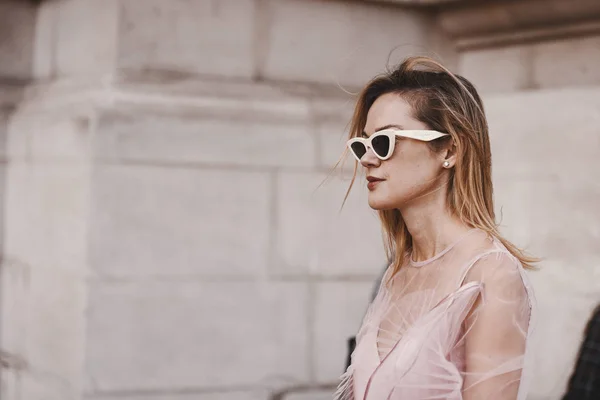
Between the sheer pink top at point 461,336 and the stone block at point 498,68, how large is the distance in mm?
2311

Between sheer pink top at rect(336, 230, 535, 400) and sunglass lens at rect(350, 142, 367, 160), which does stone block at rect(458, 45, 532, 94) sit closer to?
sunglass lens at rect(350, 142, 367, 160)

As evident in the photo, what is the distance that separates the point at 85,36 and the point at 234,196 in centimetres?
105

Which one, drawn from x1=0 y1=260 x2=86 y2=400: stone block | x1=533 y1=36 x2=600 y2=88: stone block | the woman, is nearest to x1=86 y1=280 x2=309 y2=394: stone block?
x1=0 y1=260 x2=86 y2=400: stone block

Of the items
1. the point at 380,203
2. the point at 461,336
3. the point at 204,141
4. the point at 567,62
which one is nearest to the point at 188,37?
the point at 204,141

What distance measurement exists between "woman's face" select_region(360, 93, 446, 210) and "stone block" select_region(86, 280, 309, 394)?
6.39ft

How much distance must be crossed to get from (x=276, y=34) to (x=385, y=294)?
2118 millimetres

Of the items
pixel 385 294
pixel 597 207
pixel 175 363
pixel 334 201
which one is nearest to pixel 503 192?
pixel 597 207

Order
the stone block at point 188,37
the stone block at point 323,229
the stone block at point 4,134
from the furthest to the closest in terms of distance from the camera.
A: the stone block at point 4,134 → the stone block at point 323,229 → the stone block at point 188,37

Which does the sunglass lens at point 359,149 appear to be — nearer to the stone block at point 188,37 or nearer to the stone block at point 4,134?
the stone block at point 188,37

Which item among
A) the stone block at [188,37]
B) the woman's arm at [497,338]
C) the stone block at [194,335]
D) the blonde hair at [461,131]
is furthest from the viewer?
the stone block at [188,37]

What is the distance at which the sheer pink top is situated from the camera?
2.15 metres

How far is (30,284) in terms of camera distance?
15.5 ft

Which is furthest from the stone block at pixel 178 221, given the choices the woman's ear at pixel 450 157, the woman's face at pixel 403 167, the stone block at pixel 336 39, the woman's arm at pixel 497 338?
the woman's arm at pixel 497 338

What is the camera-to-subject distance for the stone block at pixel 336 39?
4465mm
